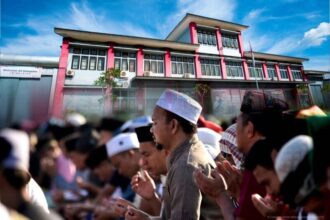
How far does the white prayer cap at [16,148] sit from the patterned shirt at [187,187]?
33 centimetres

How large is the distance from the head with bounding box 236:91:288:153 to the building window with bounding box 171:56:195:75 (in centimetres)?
592

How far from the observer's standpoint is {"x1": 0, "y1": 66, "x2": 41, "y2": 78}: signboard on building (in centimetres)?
61

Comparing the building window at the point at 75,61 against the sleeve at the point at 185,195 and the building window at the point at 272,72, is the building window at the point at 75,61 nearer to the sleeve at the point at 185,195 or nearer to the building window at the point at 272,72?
the building window at the point at 272,72

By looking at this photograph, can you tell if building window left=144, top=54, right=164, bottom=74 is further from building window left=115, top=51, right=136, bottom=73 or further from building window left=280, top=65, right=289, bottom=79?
building window left=280, top=65, right=289, bottom=79

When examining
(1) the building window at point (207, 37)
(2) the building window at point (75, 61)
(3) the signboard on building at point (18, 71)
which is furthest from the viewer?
(2) the building window at point (75, 61)

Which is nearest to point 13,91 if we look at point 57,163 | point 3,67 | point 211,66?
point 3,67

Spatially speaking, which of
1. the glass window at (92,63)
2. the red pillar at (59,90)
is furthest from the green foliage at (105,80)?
the glass window at (92,63)

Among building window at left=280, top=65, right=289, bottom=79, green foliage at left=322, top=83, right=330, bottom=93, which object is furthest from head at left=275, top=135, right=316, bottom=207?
building window at left=280, top=65, right=289, bottom=79

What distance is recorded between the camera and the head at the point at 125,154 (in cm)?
79

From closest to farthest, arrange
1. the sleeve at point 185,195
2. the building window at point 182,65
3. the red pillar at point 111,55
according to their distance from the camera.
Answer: the sleeve at point 185,195 → the red pillar at point 111,55 → the building window at point 182,65

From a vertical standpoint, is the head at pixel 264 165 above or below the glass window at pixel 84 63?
below

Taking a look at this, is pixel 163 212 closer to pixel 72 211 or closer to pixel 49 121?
pixel 72 211

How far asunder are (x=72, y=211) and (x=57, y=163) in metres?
0.13

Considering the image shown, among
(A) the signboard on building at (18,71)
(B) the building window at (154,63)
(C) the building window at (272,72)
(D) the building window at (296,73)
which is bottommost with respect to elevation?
(A) the signboard on building at (18,71)
